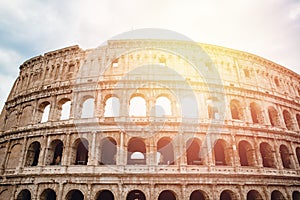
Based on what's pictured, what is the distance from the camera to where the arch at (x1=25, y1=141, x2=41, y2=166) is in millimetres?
16469

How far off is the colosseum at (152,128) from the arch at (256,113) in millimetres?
Result: 89

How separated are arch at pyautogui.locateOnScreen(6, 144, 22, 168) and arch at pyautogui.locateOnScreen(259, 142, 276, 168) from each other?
2066cm

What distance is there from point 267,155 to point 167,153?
27.7ft

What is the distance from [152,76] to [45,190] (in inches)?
472

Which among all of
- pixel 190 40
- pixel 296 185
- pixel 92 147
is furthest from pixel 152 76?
pixel 296 185

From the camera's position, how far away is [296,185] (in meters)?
16.1

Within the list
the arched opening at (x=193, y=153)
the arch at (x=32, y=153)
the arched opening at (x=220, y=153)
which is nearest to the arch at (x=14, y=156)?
the arch at (x=32, y=153)

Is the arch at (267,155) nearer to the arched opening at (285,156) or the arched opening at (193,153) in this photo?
the arched opening at (285,156)

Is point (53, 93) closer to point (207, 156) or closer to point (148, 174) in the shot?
point (148, 174)

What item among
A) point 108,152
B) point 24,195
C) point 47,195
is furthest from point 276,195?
point 24,195

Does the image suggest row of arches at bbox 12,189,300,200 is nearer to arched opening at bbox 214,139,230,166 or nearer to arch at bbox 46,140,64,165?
arch at bbox 46,140,64,165

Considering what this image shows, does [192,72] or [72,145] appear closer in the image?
[72,145]

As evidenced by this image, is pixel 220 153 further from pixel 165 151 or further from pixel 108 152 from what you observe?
pixel 108 152

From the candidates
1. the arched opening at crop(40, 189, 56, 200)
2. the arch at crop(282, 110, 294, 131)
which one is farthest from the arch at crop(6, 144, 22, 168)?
the arch at crop(282, 110, 294, 131)
